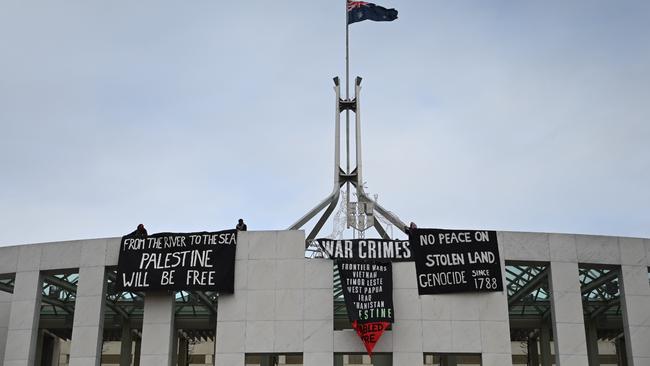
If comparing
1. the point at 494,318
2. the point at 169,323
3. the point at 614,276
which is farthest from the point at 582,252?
the point at 169,323

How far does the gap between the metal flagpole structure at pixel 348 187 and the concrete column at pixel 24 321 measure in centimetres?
1242

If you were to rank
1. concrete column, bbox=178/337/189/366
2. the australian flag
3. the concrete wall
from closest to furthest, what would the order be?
the concrete wall
the australian flag
concrete column, bbox=178/337/189/366

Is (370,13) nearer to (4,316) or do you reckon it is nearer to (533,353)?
(4,316)

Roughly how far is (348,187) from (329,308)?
992 cm

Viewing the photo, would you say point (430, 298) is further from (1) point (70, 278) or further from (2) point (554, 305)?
(1) point (70, 278)

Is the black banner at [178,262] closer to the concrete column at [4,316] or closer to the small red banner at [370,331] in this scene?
the small red banner at [370,331]

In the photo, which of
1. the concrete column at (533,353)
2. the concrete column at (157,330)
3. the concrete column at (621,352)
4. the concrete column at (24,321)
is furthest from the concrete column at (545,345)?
the concrete column at (24,321)

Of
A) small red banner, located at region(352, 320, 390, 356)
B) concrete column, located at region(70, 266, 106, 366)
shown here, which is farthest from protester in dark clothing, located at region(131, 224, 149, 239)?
small red banner, located at region(352, 320, 390, 356)

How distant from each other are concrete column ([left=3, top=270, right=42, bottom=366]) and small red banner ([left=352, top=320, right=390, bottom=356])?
15.1 m

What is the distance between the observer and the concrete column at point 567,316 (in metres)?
29.9

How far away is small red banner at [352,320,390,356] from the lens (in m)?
29.4

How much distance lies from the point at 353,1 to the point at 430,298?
1961cm

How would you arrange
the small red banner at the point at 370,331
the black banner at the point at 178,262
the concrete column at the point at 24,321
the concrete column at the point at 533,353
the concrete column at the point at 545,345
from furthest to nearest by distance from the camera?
the concrete column at the point at 533,353, the concrete column at the point at 545,345, the concrete column at the point at 24,321, the black banner at the point at 178,262, the small red banner at the point at 370,331

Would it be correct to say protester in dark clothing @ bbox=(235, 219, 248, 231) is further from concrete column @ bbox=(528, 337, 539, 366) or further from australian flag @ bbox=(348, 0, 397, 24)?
concrete column @ bbox=(528, 337, 539, 366)
